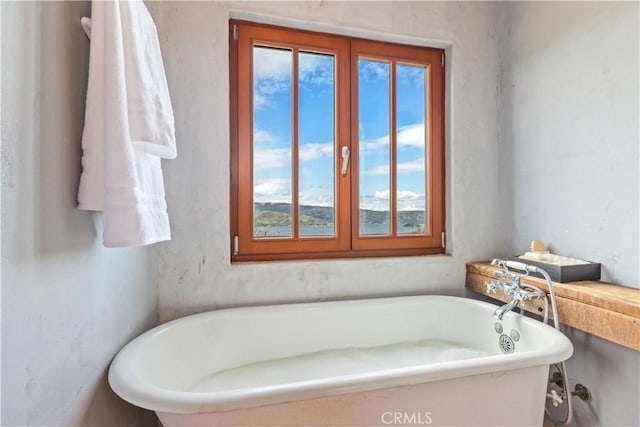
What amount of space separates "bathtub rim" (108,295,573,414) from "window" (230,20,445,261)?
0.84m

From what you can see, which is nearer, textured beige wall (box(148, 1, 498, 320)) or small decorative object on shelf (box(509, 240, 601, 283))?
small decorative object on shelf (box(509, 240, 601, 283))

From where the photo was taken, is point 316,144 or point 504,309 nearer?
point 504,309

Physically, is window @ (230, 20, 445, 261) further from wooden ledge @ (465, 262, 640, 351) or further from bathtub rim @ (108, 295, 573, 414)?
bathtub rim @ (108, 295, 573, 414)

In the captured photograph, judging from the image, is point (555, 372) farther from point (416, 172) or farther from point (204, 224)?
point (204, 224)

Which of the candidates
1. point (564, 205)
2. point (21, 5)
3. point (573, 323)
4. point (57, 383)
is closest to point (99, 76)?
point (21, 5)

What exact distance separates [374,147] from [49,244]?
5.15 feet

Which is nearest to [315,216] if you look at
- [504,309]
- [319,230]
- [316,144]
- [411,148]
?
[319,230]

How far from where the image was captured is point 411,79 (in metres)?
1.99

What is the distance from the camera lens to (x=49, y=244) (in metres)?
0.74

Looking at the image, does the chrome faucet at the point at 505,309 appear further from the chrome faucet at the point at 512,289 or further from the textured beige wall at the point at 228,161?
the textured beige wall at the point at 228,161

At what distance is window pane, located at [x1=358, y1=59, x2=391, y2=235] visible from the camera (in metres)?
1.89

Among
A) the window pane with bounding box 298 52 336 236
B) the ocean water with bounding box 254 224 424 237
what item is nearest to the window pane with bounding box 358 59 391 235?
the ocean water with bounding box 254 224 424 237

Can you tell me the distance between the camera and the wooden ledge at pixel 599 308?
113 cm

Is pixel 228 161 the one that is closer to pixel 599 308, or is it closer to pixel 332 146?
pixel 332 146
